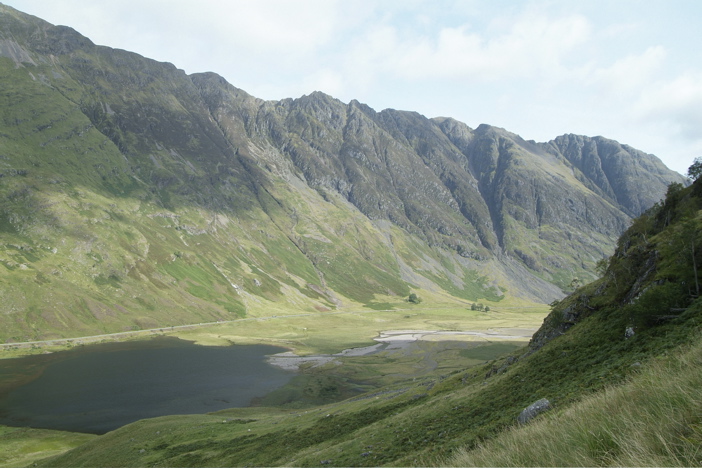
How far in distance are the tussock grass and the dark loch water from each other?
3756 inches

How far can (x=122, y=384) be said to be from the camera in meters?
111

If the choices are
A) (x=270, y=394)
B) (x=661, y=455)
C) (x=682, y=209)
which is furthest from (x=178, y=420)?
(x=682, y=209)

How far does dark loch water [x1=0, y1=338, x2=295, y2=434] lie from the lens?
88188mm

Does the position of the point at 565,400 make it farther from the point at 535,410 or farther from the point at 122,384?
the point at 122,384

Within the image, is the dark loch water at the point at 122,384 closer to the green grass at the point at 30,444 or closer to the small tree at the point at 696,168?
the green grass at the point at 30,444

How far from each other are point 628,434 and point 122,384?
132 m

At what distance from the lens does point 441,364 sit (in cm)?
14862

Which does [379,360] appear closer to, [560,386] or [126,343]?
[126,343]

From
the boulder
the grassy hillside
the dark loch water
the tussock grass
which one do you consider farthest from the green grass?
the tussock grass

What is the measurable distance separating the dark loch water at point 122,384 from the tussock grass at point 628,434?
95.4 metres

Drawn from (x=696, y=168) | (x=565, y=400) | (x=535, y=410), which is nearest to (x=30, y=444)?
(x=535, y=410)

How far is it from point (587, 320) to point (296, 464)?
31.9 meters

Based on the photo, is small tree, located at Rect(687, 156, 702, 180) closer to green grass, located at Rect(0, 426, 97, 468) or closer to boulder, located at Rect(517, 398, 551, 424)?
boulder, located at Rect(517, 398, 551, 424)

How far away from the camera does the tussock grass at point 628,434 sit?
20.4 ft
